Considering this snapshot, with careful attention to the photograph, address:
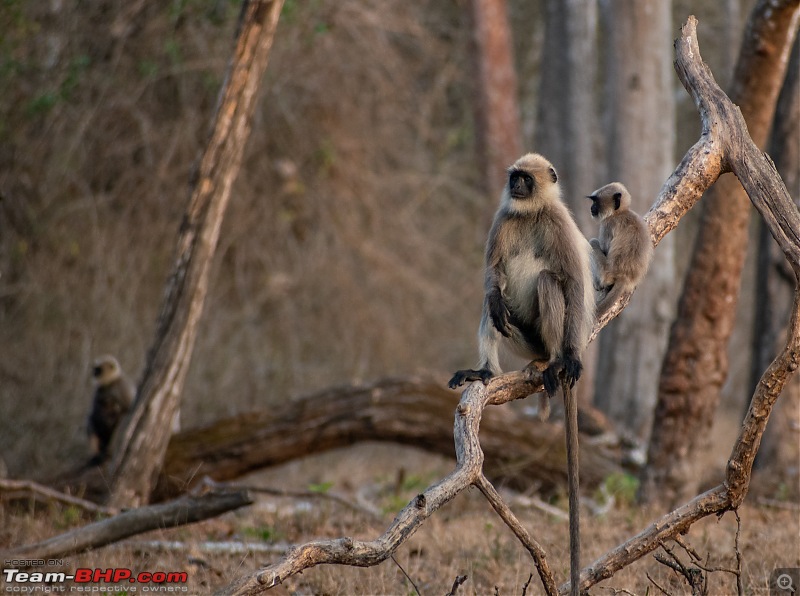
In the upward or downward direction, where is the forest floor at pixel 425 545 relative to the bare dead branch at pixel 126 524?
downward

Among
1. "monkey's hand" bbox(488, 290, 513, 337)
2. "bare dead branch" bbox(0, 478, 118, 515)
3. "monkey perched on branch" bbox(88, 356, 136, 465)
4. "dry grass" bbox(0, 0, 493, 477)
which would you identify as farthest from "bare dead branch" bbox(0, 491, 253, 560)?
"dry grass" bbox(0, 0, 493, 477)

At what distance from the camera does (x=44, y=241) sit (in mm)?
9602

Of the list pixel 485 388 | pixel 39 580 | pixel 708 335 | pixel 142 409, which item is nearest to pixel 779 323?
pixel 708 335

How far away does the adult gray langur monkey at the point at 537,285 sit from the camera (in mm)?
4242

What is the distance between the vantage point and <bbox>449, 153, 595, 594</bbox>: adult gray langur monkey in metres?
4.24

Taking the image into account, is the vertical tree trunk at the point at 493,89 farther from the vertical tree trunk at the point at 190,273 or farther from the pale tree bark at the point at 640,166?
the vertical tree trunk at the point at 190,273

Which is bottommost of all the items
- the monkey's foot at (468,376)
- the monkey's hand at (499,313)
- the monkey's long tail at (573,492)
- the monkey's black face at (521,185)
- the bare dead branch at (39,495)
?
the bare dead branch at (39,495)

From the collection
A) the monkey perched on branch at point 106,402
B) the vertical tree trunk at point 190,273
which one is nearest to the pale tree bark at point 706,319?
the vertical tree trunk at point 190,273

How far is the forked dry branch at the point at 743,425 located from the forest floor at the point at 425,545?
0.28m

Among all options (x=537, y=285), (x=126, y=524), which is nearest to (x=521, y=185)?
(x=537, y=285)

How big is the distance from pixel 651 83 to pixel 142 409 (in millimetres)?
6004

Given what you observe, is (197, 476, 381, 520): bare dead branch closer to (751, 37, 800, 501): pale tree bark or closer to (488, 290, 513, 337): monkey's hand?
(488, 290, 513, 337): monkey's hand

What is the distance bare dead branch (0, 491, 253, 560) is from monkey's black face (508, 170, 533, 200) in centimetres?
201

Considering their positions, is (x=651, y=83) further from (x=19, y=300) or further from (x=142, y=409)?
(x=19, y=300)
